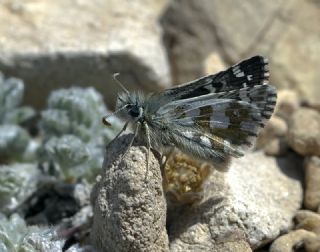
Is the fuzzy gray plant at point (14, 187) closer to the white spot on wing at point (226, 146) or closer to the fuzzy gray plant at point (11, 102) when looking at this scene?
the fuzzy gray plant at point (11, 102)

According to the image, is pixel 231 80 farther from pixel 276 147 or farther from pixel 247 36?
pixel 247 36

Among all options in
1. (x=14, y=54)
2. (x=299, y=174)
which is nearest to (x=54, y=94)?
(x=14, y=54)

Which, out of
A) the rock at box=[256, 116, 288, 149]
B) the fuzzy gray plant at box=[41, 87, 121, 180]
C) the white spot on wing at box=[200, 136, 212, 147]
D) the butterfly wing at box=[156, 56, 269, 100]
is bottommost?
the fuzzy gray plant at box=[41, 87, 121, 180]

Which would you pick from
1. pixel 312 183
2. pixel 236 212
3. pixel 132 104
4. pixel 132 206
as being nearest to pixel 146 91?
pixel 312 183

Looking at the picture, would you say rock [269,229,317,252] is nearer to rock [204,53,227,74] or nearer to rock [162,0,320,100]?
rock [204,53,227,74]

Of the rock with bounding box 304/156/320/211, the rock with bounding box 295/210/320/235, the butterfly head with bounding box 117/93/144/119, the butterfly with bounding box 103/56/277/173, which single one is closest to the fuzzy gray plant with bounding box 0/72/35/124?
the butterfly with bounding box 103/56/277/173

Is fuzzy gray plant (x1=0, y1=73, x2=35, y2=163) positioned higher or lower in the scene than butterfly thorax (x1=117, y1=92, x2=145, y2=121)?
lower
